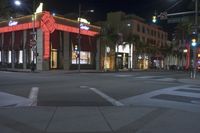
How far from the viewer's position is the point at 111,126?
31.7 ft

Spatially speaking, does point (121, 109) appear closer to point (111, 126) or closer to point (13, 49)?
point (111, 126)

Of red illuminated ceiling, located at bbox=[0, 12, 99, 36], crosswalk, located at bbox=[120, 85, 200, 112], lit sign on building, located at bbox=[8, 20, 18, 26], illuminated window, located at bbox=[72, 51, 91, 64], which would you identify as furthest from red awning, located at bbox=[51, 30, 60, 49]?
crosswalk, located at bbox=[120, 85, 200, 112]

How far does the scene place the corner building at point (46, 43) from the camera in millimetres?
56188

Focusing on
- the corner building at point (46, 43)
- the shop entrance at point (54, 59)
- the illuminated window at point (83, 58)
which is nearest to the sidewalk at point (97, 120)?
the corner building at point (46, 43)

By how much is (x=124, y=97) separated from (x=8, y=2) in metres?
7.07

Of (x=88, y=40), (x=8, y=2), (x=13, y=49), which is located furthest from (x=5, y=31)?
(x=8, y=2)

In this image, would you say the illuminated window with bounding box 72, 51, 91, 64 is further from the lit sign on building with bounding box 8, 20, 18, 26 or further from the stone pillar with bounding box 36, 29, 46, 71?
the lit sign on building with bounding box 8, 20, 18, 26

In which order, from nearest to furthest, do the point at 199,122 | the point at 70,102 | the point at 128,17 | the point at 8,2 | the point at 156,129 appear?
the point at 156,129 → the point at 199,122 → the point at 70,102 → the point at 8,2 → the point at 128,17

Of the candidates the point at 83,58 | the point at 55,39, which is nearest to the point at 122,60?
the point at 83,58

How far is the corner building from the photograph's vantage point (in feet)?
A: 184

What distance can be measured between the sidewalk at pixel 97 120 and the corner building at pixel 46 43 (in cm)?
4085

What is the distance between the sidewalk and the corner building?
4085 cm

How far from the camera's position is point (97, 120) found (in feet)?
34.6

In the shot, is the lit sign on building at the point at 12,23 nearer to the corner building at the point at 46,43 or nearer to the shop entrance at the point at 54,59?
the corner building at the point at 46,43
